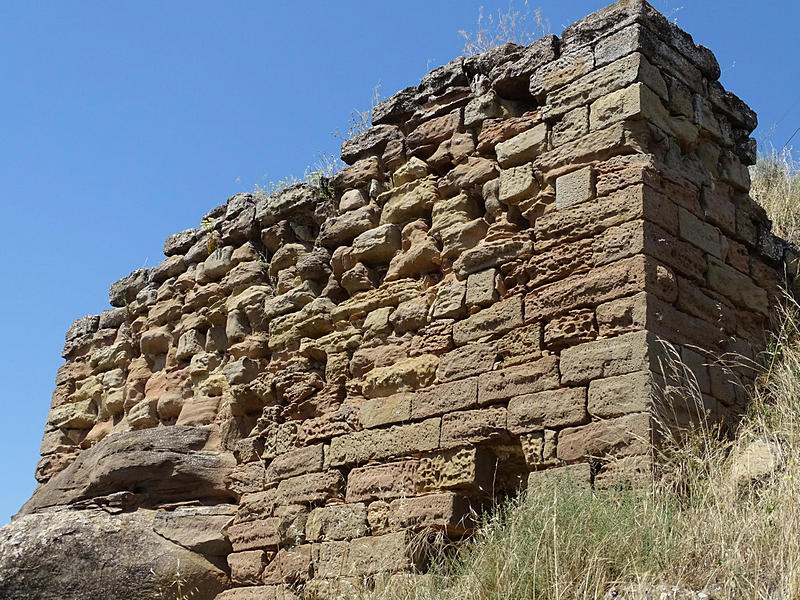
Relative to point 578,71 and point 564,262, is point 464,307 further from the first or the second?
point 578,71

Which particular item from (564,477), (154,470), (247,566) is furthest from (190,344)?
(564,477)

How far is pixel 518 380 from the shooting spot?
5.32 metres

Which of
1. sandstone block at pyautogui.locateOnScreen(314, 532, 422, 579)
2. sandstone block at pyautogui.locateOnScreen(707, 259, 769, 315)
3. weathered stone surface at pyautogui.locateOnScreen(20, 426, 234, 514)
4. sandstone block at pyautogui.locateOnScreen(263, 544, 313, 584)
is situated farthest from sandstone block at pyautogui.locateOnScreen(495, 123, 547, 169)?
weathered stone surface at pyautogui.locateOnScreen(20, 426, 234, 514)

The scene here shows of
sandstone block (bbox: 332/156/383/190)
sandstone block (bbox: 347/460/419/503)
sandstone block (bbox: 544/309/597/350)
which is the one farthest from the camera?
sandstone block (bbox: 332/156/383/190)

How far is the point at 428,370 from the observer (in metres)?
5.85

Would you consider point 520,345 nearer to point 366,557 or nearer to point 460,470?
point 460,470

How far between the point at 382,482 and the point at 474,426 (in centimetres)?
72

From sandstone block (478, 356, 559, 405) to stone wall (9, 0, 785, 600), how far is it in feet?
0.04

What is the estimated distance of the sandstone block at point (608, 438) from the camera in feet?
15.4

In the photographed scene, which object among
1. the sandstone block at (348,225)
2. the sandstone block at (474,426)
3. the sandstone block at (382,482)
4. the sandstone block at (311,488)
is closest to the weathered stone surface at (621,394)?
the sandstone block at (474,426)

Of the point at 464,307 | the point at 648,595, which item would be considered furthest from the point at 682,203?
the point at 648,595

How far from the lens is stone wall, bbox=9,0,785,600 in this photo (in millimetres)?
5180

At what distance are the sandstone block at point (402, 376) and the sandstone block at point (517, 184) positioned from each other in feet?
3.34

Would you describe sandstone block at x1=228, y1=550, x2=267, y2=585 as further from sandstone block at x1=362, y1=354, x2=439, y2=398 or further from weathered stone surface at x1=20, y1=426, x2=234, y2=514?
sandstone block at x1=362, y1=354, x2=439, y2=398
